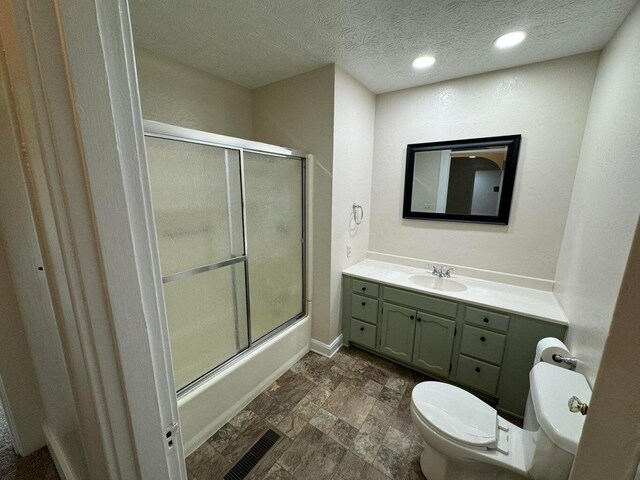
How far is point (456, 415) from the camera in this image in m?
1.30

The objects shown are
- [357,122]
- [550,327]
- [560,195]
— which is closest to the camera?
[550,327]

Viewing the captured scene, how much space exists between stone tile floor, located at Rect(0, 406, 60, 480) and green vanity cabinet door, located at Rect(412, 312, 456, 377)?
226cm

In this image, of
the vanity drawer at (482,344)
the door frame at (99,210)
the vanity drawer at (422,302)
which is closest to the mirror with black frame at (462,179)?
the vanity drawer at (422,302)

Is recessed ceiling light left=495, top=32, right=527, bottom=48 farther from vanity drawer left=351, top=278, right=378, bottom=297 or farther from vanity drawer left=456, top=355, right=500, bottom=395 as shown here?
vanity drawer left=456, top=355, right=500, bottom=395

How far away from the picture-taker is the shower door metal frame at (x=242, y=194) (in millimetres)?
1288

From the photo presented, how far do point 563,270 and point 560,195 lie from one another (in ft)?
1.73

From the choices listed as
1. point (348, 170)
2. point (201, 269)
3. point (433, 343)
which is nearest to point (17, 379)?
point (201, 269)

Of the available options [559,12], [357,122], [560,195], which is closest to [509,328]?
[560,195]

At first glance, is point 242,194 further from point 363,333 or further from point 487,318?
point 487,318

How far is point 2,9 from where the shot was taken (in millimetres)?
408

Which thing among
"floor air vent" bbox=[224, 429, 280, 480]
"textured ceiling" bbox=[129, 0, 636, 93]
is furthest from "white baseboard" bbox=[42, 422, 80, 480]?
"textured ceiling" bbox=[129, 0, 636, 93]

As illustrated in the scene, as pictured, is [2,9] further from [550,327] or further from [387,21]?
[550,327]

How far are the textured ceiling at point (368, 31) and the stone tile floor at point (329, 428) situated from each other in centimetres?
237

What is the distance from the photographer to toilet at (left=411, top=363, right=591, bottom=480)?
0.96 metres
